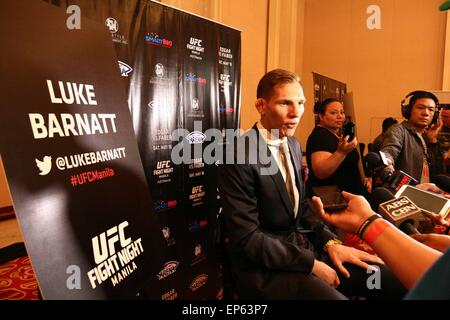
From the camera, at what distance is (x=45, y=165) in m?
0.91

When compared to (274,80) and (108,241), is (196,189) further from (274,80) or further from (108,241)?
(108,241)

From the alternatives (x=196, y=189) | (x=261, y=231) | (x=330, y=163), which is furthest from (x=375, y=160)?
(x=196, y=189)

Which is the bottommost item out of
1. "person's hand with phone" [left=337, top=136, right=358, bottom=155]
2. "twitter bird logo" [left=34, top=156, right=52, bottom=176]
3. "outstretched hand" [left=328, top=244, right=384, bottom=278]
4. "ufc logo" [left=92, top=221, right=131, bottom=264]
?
"outstretched hand" [left=328, top=244, right=384, bottom=278]

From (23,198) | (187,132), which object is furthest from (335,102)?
(23,198)

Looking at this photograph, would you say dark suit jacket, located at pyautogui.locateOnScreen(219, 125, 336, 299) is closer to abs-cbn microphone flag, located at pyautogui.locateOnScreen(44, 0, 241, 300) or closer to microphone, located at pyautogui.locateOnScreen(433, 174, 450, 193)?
microphone, located at pyautogui.locateOnScreen(433, 174, 450, 193)

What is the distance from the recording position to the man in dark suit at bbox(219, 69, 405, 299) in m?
1.37

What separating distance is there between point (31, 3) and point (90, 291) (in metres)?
0.85

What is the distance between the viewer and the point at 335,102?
9.14ft

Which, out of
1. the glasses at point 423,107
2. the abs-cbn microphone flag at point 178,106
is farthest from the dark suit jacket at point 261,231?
the glasses at point 423,107

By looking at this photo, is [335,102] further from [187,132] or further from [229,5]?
[229,5]

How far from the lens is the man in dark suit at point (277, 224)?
54.0 inches

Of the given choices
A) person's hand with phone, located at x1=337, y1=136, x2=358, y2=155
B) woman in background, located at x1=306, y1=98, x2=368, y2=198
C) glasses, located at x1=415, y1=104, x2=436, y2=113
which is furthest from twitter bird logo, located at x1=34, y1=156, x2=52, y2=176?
glasses, located at x1=415, y1=104, x2=436, y2=113

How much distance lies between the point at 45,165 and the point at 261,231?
94 cm

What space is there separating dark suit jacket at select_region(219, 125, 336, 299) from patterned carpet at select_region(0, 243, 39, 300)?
1784mm
